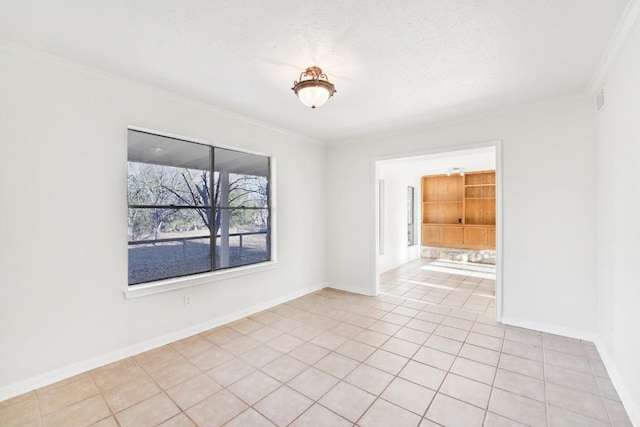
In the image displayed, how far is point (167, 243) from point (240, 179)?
124 cm

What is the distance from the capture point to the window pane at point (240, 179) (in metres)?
3.62

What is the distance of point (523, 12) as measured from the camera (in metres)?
1.80

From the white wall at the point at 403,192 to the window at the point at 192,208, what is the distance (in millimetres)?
3099

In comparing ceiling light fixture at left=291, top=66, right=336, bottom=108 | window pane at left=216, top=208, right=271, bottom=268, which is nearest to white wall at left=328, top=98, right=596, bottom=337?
ceiling light fixture at left=291, top=66, right=336, bottom=108

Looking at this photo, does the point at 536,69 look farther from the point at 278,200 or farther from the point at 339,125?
the point at 278,200

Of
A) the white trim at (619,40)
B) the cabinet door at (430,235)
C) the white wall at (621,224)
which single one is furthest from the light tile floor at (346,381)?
the cabinet door at (430,235)

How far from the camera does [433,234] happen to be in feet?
27.1

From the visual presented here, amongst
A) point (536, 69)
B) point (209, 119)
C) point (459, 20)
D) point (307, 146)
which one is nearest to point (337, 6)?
point (459, 20)

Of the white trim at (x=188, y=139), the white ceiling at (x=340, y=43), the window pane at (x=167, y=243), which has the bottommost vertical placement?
the window pane at (x=167, y=243)

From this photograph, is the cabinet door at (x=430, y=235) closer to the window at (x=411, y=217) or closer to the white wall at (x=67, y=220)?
the window at (x=411, y=217)

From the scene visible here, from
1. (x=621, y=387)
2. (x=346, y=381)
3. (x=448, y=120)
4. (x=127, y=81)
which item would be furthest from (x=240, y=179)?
(x=621, y=387)

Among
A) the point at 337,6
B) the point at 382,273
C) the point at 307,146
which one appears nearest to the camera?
the point at 337,6

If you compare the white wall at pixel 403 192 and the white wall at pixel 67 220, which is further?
the white wall at pixel 403 192

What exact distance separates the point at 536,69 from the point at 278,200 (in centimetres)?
330
